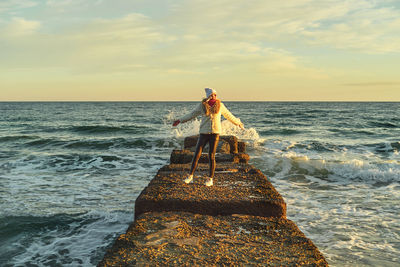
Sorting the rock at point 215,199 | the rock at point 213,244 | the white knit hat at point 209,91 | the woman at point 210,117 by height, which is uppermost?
the white knit hat at point 209,91

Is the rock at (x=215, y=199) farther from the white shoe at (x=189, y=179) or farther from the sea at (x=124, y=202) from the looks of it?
the sea at (x=124, y=202)

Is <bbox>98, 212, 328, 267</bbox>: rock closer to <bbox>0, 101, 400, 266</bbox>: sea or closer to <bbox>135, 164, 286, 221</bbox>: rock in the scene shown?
<bbox>135, 164, 286, 221</bbox>: rock

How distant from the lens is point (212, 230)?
10.5ft

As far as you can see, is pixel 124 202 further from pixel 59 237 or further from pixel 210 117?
pixel 210 117

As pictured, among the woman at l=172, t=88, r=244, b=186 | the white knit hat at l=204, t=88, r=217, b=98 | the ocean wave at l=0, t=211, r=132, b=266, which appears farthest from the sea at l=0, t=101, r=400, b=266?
the white knit hat at l=204, t=88, r=217, b=98

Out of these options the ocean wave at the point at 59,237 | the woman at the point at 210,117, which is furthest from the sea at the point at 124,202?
the woman at the point at 210,117

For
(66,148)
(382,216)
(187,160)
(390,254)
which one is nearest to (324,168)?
(382,216)

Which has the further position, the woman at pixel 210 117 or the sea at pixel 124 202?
the woman at pixel 210 117

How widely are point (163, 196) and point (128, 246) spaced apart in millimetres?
1246

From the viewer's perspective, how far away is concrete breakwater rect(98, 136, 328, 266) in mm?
2602

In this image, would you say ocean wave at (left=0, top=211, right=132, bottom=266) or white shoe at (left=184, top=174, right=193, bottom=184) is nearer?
ocean wave at (left=0, top=211, right=132, bottom=266)

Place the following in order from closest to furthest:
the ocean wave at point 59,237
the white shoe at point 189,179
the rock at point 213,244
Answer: the rock at point 213,244 < the ocean wave at point 59,237 < the white shoe at point 189,179

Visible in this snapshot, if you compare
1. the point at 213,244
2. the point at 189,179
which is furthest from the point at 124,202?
the point at 213,244

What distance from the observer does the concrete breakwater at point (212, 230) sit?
8.54ft
